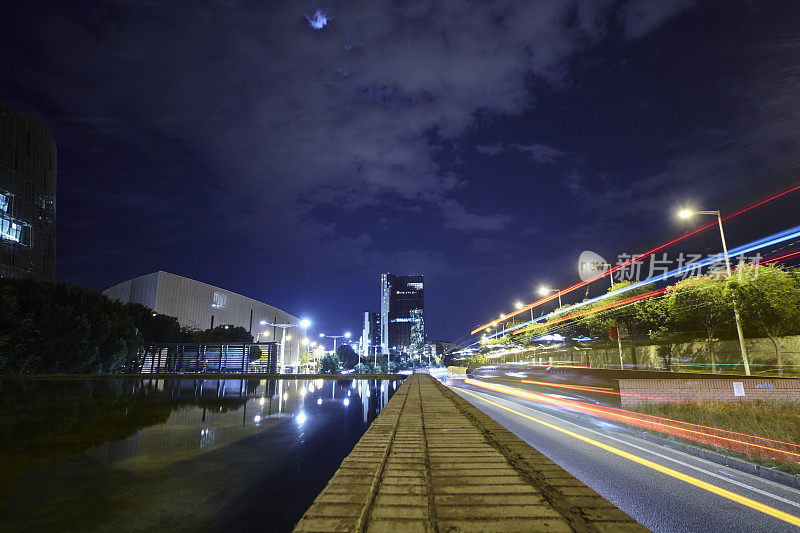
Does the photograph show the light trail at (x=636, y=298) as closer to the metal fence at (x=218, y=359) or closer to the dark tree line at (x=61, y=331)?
the metal fence at (x=218, y=359)

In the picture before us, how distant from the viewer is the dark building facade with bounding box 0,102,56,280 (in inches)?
2399

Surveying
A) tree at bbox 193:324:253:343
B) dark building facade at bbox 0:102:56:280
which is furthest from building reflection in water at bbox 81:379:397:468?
dark building facade at bbox 0:102:56:280

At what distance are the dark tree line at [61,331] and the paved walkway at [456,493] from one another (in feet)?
122

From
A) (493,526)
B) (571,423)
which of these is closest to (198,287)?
(571,423)

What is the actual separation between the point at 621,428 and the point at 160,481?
1194 centimetres

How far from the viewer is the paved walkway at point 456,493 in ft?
9.11

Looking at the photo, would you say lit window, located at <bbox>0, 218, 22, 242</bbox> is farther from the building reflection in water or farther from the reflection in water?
the reflection in water

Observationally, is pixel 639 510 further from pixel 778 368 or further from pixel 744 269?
pixel 744 269

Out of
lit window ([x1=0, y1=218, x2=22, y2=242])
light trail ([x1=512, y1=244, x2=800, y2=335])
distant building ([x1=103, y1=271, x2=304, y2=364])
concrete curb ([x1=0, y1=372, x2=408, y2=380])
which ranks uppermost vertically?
lit window ([x1=0, y1=218, x2=22, y2=242])

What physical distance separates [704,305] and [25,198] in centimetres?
9227

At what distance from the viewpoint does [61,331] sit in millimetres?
33656

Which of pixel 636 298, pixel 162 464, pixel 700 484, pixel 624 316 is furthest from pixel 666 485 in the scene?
pixel 624 316

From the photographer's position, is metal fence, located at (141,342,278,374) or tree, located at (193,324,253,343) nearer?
metal fence, located at (141,342,278,374)

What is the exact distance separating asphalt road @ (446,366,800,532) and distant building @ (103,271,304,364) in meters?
87.7
